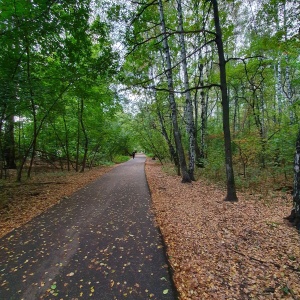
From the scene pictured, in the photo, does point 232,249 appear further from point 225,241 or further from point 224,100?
point 224,100

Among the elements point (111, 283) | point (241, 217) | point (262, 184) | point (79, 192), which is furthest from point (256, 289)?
point (79, 192)

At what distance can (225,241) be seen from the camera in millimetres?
3348

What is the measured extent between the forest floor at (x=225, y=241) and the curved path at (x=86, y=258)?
0.33 metres

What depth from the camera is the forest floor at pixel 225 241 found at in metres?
2.33

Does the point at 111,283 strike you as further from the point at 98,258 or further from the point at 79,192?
the point at 79,192

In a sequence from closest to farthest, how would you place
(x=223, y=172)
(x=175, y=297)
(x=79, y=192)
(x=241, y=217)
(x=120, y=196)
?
(x=175, y=297), (x=241, y=217), (x=120, y=196), (x=79, y=192), (x=223, y=172)

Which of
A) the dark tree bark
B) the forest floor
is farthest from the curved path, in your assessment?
the dark tree bark

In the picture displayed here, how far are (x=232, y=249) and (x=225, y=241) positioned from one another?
253 millimetres

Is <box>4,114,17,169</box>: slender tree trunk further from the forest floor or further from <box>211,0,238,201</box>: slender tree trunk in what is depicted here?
<box>211,0,238,201</box>: slender tree trunk

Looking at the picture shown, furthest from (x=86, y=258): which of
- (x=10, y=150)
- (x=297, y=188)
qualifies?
(x=10, y=150)

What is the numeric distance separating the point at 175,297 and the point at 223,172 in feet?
26.2

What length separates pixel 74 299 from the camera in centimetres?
222

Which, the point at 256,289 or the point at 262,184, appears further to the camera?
the point at 262,184

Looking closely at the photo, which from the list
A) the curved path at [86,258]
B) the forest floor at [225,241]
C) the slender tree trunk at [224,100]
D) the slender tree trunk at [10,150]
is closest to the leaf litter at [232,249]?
the forest floor at [225,241]
